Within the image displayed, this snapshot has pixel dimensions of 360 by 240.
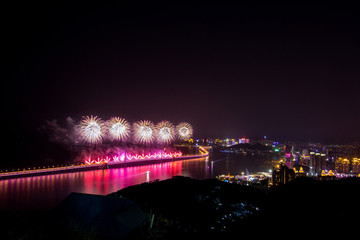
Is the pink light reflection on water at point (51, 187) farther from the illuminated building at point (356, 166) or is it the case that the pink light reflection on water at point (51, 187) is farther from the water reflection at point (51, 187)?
the illuminated building at point (356, 166)

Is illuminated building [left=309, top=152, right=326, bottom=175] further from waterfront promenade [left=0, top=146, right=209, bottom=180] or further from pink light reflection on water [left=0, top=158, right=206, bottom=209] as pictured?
pink light reflection on water [left=0, top=158, right=206, bottom=209]

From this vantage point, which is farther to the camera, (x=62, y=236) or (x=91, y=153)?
(x=91, y=153)

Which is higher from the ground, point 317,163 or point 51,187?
point 51,187

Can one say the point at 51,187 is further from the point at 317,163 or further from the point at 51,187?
the point at 317,163

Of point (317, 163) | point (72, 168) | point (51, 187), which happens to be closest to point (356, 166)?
point (317, 163)

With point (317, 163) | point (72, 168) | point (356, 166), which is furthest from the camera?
point (317, 163)

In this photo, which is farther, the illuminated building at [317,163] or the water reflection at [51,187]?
the illuminated building at [317,163]

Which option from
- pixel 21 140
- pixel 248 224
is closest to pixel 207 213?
pixel 248 224

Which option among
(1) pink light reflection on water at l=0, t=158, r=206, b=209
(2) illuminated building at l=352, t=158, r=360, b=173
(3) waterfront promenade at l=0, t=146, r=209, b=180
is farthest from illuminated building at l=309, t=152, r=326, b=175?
(1) pink light reflection on water at l=0, t=158, r=206, b=209

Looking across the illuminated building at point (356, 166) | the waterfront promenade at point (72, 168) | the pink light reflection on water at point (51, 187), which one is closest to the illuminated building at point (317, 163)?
the illuminated building at point (356, 166)

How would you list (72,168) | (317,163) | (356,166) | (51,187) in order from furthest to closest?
(317,163) → (356,166) → (72,168) → (51,187)

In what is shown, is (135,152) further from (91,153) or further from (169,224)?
(169,224)
